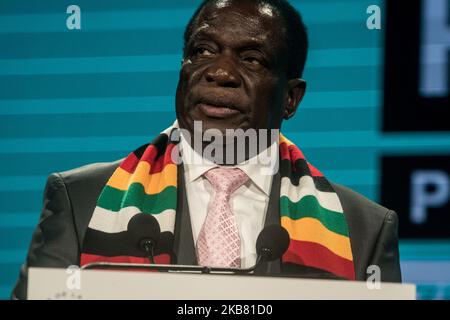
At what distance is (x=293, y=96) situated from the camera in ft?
8.81

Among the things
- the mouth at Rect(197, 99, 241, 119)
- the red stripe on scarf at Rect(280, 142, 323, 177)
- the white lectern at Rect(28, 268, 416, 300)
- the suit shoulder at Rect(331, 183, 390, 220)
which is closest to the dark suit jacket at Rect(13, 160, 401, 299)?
the suit shoulder at Rect(331, 183, 390, 220)

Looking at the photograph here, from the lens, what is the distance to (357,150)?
9.32 ft

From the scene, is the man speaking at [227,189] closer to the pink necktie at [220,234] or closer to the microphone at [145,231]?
the pink necktie at [220,234]

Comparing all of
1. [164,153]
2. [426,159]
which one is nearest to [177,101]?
[164,153]

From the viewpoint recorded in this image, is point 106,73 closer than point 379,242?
No

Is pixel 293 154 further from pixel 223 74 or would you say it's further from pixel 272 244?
pixel 272 244

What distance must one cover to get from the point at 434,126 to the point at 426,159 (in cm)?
11

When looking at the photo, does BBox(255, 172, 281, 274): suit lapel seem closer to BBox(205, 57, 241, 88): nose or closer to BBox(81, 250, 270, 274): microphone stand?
BBox(205, 57, 241, 88): nose

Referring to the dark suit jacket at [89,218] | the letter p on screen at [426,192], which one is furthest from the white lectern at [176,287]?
the letter p on screen at [426,192]

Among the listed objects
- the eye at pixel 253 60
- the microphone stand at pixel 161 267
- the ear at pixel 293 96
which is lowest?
the microphone stand at pixel 161 267

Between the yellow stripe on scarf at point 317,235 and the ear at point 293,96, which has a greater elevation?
the ear at point 293,96

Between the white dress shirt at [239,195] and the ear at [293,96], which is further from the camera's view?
the ear at [293,96]

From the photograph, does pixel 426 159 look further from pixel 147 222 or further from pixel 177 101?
pixel 147 222

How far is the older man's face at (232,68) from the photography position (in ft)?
7.76
